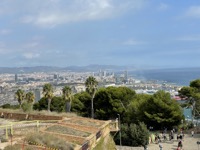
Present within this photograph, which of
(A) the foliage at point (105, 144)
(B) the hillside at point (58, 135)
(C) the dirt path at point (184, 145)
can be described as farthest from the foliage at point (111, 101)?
(A) the foliage at point (105, 144)

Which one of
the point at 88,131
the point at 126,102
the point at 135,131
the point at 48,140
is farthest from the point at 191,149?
the point at 126,102

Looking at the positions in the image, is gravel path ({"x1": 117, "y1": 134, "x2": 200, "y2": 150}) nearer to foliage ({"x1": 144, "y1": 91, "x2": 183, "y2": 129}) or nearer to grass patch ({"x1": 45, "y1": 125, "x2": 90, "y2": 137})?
foliage ({"x1": 144, "y1": 91, "x2": 183, "y2": 129})

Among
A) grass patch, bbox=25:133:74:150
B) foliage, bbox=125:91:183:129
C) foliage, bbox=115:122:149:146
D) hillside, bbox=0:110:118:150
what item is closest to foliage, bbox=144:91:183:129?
foliage, bbox=125:91:183:129

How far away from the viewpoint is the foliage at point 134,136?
1115 inches

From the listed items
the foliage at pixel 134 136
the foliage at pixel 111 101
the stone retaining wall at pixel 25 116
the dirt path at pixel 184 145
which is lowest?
the dirt path at pixel 184 145

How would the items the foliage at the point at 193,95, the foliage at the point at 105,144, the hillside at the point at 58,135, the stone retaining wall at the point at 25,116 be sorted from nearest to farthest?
the hillside at the point at 58,135
the foliage at the point at 105,144
the stone retaining wall at the point at 25,116
the foliage at the point at 193,95

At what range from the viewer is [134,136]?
93.8 feet

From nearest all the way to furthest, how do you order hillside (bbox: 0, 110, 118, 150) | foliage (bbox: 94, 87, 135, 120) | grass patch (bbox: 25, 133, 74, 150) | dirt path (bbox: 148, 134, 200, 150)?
grass patch (bbox: 25, 133, 74, 150) → hillside (bbox: 0, 110, 118, 150) → dirt path (bbox: 148, 134, 200, 150) → foliage (bbox: 94, 87, 135, 120)

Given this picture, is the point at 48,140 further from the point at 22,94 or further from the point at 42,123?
the point at 22,94

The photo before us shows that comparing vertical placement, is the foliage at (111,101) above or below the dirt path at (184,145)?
above

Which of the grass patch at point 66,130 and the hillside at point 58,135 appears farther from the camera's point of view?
the grass patch at point 66,130

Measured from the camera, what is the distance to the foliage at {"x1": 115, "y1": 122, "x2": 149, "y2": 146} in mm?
28312

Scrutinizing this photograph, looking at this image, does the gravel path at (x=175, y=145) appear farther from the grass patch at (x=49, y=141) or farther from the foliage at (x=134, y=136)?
the grass patch at (x=49, y=141)

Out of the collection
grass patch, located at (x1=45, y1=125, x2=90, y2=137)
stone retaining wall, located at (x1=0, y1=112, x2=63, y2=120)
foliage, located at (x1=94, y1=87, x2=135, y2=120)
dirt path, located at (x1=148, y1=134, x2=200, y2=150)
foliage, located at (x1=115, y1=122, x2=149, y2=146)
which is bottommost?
dirt path, located at (x1=148, y1=134, x2=200, y2=150)
